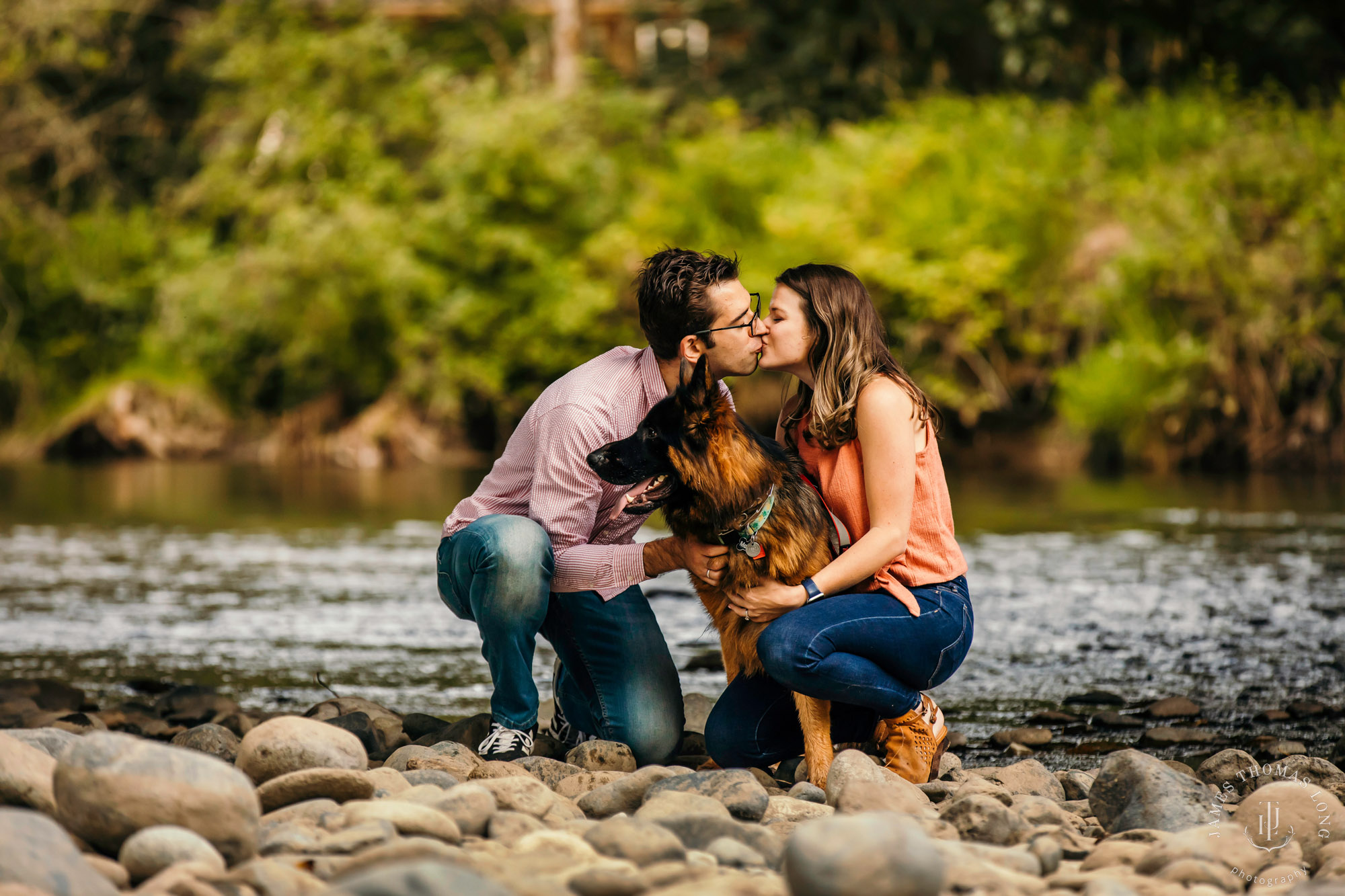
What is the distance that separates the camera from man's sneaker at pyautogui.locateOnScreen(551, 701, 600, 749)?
4367 millimetres

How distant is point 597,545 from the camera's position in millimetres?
4094

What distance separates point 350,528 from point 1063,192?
48.2 ft

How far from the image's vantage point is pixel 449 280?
25.1 metres

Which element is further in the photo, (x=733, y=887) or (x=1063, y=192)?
(x=1063, y=192)

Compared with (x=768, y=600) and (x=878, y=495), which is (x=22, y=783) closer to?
(x=768, y=600)

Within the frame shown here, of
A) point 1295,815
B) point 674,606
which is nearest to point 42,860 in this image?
point 1295,815

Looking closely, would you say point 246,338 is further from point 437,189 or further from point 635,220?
point 635,220

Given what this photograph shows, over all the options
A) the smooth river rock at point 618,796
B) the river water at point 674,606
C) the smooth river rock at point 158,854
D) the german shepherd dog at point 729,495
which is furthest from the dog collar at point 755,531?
the smooth river rock at point 158,854

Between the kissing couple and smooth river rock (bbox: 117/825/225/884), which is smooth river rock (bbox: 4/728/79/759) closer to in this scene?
smooth river rock (bbox: 117/825/225/884)

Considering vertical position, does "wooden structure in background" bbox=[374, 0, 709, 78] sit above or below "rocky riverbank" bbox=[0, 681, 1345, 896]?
above

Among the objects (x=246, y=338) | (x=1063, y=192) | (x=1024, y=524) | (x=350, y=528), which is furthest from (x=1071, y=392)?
(x=246, y=338)

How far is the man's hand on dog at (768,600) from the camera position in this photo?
3750 millimetres

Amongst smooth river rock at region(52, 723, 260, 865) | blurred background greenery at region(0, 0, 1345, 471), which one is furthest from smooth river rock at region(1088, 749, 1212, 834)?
blurred background greenery at region(0, 0, 1345, 471)

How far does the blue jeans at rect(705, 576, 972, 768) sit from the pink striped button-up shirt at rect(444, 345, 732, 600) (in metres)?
0.55
